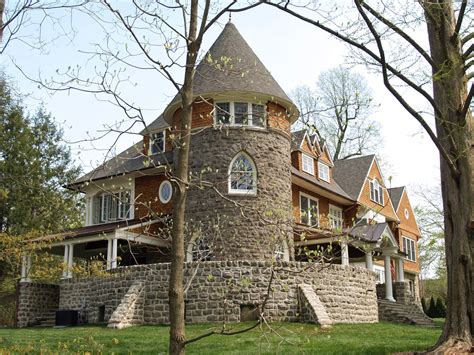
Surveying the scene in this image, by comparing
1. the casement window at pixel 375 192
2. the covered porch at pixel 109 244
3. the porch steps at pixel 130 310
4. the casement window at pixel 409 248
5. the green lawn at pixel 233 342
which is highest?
the casement window at pixel 375 192

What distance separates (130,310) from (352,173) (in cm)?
1932

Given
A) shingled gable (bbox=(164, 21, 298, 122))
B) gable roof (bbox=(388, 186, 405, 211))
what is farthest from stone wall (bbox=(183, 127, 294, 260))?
gable roof (bbox=(388, 186, 405, 211))

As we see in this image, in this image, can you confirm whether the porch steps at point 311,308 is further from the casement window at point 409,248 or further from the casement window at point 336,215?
the casement window at point 409,248

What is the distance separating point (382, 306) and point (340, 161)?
1456 cm

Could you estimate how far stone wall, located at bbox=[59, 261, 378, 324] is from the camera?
16203 mm

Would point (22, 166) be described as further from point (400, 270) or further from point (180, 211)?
point (180, 211)

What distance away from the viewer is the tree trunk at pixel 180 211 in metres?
5.56

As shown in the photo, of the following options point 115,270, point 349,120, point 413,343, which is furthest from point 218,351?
point 349,120

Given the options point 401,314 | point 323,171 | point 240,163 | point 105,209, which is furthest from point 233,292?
point 323,171

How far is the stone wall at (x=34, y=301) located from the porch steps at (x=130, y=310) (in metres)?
6.69

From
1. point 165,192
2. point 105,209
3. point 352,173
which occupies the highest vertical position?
point 352,173

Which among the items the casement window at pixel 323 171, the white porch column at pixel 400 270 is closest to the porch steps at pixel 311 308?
the casement window at pixel 323 171

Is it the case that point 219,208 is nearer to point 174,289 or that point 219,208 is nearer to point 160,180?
point 160,180

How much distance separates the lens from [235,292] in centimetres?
1593
